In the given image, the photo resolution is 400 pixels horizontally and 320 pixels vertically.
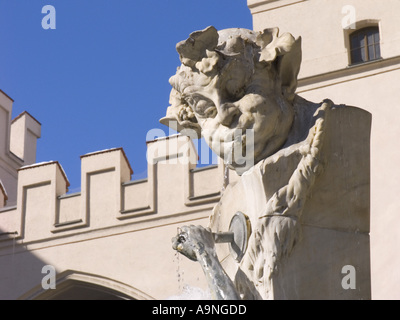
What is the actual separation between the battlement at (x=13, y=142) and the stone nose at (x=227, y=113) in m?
17.2

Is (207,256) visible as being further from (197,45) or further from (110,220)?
(110,220)

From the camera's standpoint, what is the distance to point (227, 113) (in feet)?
15.6

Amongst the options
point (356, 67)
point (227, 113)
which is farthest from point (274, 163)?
point (356, 67)

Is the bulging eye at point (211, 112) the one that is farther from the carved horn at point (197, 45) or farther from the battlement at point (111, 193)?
the battlement at point (111, 193)

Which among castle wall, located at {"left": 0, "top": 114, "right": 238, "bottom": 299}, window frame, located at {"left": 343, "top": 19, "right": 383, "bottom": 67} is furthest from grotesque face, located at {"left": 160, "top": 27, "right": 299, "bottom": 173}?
castle wall, located at {"left": 0, "top": 114, "right": 238, "bottom": 299}

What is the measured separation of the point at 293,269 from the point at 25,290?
15.1 m

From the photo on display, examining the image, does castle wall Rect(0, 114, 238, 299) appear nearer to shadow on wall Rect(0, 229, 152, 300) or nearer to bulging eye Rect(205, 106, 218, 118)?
shadow on wall Rect(0, 229, 152, 300)

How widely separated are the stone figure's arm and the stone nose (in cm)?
40

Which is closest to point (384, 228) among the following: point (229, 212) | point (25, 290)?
point (25, 290)

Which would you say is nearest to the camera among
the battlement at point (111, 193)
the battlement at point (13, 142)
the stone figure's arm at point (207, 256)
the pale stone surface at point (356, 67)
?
the stone figure's arm at point (207, 256)

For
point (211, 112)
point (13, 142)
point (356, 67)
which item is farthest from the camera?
point (13, 142)

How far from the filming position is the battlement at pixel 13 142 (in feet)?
71.8

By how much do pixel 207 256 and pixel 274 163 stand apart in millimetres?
404

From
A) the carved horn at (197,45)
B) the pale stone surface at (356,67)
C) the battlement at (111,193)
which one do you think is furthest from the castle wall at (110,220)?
the carved horn at (197,45)
